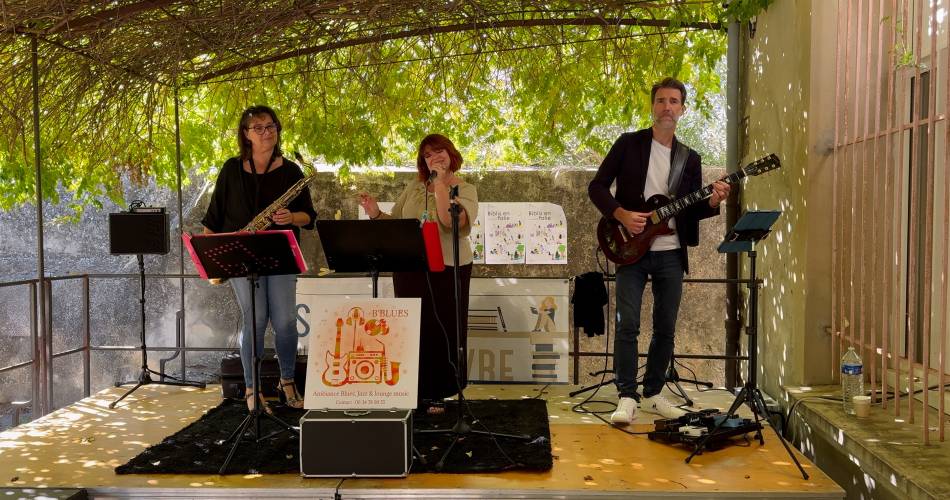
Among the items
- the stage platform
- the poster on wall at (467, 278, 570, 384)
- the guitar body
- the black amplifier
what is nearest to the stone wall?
the poster on wall at (467, 278, 570, 384)

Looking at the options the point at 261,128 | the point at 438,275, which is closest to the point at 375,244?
the point at 438,275

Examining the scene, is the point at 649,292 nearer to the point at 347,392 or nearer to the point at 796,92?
the point at 796,92

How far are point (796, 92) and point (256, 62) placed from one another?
13.5 feet

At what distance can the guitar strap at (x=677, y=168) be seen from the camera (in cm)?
454

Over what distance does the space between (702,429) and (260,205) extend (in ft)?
9.19

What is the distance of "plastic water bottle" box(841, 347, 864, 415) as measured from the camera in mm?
3818

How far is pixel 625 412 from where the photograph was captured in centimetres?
443

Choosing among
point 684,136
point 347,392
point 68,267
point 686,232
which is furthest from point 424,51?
point 684,136

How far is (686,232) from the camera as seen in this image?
15.0ft

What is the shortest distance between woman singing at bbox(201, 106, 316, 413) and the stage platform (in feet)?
2.64

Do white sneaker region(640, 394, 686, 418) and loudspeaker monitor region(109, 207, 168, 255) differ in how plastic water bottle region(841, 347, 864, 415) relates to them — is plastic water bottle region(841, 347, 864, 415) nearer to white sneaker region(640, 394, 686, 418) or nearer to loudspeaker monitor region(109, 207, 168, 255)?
white sneaker region(640, 394, 686, 418)

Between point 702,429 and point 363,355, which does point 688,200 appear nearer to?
point 702,429

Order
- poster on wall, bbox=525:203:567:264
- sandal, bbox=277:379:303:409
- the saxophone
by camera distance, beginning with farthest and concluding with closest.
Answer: poster on wall, bbox=525:203:567:264
sandal, bbox=277:379:303:409
the saxophone

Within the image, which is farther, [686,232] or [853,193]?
[686,232]
